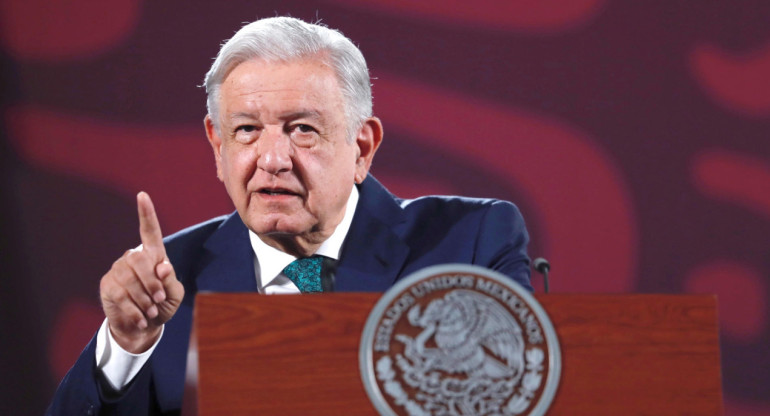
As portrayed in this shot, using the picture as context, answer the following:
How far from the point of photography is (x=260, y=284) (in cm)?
193

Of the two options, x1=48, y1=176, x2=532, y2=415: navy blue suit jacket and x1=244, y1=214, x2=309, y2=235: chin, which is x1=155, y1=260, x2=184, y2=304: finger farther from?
x1=244, y1=214, x2=309, y2=235: chin

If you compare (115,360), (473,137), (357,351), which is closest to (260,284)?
(115,360)

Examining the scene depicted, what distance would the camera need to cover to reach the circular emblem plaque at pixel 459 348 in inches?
41.9

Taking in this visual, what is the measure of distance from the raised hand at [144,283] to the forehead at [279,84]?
0.51 m

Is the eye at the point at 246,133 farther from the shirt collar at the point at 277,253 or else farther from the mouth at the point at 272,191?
the shirt collar at the point at 277,253

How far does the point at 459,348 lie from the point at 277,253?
3.10 ft

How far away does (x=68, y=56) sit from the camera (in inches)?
104

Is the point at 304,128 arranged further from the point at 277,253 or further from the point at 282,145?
the point at 277,253

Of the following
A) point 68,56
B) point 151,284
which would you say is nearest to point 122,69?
point 68,56

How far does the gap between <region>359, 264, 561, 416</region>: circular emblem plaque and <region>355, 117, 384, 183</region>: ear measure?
102 cm

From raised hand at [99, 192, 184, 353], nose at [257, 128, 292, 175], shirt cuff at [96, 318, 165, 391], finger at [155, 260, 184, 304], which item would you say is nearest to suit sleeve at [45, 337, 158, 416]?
shirt cuff at [96, 318, 165, 391]

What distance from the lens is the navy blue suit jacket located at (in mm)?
1786

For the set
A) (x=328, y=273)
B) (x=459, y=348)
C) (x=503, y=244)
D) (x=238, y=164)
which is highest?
(x=459, y=348)

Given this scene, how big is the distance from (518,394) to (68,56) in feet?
6.58
